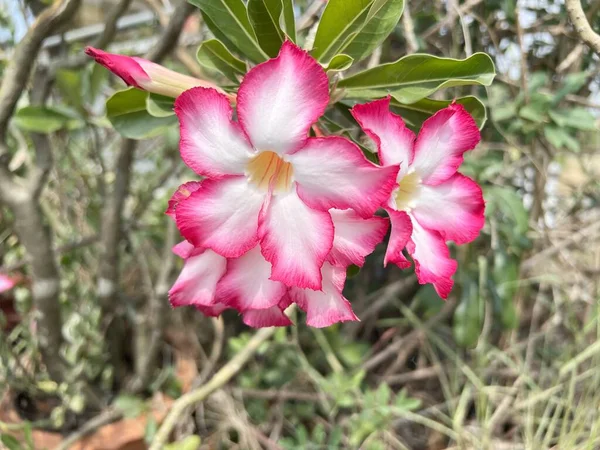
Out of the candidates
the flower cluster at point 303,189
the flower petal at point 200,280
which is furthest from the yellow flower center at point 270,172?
the flower petal at point 200,280

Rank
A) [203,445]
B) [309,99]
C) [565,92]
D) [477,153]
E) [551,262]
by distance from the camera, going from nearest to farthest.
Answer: [309,99], [565,92], [477,153], [203,445], [551,262]

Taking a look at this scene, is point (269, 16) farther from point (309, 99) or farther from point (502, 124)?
point (502, 124)

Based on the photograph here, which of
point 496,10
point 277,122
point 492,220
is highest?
point 277,122

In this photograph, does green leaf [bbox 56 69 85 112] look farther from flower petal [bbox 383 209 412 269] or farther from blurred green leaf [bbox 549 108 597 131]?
blurred green leaf [bbox 549 108 597 131]

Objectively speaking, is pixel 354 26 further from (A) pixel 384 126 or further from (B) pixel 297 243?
(B) pixel 297 243

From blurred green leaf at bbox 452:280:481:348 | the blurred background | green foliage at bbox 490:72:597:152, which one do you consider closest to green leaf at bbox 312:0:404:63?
the blurred background

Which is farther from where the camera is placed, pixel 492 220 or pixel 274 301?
pixel 492 220

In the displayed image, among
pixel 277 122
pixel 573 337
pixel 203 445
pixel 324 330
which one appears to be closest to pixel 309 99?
pixel 277 122
